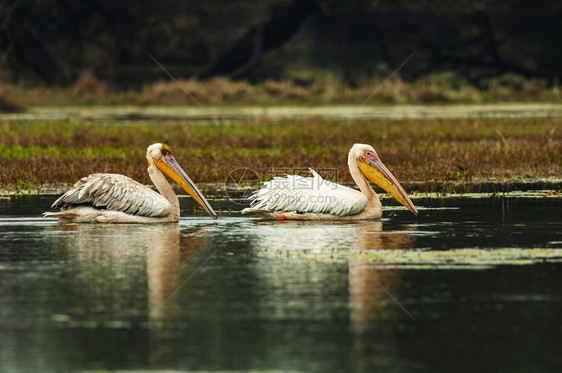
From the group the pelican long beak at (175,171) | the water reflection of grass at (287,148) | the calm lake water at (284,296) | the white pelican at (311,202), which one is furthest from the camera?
the water reflection of grass at (287,148)

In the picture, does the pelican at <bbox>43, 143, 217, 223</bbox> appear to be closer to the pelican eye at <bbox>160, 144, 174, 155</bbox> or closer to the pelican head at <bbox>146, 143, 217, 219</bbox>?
the pelican head at <bbox>146, 143, 217, 219</bbox>

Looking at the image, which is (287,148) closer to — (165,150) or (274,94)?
(165,150)

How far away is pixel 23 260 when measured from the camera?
827 centimetres

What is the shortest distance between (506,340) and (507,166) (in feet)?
33.0

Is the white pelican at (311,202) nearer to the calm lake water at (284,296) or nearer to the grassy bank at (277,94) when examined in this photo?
the calm lake water at (284,296)

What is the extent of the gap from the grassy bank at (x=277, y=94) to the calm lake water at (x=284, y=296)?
24175mm

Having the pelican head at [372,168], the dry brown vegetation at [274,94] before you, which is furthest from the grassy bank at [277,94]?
the pelican head at [372,168]

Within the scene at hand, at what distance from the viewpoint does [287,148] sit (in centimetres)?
1834

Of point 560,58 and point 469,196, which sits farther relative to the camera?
point 560,58

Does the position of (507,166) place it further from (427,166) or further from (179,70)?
(179,70)

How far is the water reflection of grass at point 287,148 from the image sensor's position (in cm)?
1470

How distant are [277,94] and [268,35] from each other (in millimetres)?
5277

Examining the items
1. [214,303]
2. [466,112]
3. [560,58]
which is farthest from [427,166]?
[560,58]

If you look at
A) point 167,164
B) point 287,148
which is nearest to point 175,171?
point 167,164
